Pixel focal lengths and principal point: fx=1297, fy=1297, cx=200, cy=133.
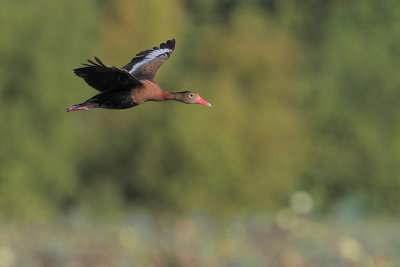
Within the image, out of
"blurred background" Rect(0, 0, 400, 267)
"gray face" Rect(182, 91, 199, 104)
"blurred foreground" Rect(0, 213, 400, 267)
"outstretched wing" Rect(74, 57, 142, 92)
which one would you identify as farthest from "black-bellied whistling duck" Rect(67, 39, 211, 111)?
"blurred background" Rect(0, 0, 400, 267)

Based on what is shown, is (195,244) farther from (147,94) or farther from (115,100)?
(115,100)

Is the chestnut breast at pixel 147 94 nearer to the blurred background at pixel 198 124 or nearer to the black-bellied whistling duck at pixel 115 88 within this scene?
the black-bellied whistling duck at pixel 115 88

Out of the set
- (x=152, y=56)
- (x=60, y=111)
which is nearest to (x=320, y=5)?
Answer: (x=60, y=111)

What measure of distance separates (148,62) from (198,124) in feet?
142

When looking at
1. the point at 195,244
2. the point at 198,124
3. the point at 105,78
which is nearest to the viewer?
the point at 105,78

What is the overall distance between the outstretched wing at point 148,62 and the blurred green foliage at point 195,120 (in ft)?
131

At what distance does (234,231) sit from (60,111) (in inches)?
1003

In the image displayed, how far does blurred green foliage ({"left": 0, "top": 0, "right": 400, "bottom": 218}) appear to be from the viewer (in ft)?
193

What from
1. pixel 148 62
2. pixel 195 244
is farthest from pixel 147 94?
pixel 195 244

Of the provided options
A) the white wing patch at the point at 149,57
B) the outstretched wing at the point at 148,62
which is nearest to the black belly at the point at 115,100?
the outstretched wing at the point at 148,62

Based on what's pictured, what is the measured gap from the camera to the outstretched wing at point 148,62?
13440mm

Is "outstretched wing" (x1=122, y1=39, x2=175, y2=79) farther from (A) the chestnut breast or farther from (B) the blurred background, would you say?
(B) the blurred background

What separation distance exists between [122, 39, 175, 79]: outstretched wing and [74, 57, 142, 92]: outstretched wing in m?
1.14

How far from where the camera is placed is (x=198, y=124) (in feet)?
188
